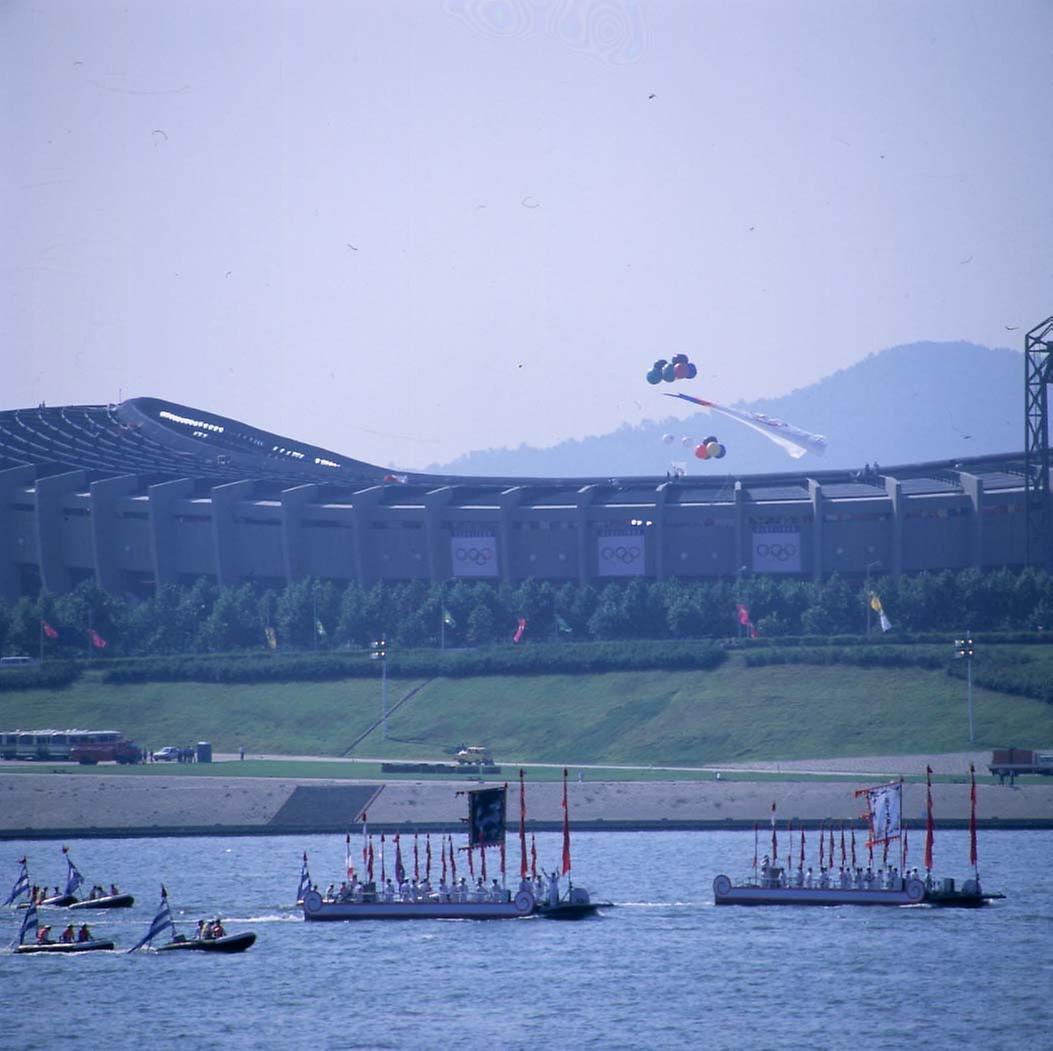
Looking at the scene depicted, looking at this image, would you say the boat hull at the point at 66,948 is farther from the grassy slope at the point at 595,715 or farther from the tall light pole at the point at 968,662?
the tall light pole at the point at 968,662

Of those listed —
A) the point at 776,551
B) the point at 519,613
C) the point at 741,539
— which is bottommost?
the point at 519,613

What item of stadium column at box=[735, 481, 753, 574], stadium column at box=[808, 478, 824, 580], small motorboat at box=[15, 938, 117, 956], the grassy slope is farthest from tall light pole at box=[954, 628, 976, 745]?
small motorboat at box=[15, 938, 117, 956]

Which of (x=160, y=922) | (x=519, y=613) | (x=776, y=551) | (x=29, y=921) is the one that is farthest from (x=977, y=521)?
(x=29, y=921)

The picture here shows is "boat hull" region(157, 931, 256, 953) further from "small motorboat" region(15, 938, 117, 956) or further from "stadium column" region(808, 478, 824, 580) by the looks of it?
"stadium column" region(808, 478, 824, 580)

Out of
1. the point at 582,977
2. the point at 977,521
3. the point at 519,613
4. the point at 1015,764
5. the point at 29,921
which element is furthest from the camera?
the point at 977,521

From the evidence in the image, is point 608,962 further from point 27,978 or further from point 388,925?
point 27,978

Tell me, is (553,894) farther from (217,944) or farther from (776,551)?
(776,551)

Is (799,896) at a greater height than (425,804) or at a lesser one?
lesser

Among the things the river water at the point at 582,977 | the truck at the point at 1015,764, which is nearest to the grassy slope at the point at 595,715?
the truck at the point at 1015,764
